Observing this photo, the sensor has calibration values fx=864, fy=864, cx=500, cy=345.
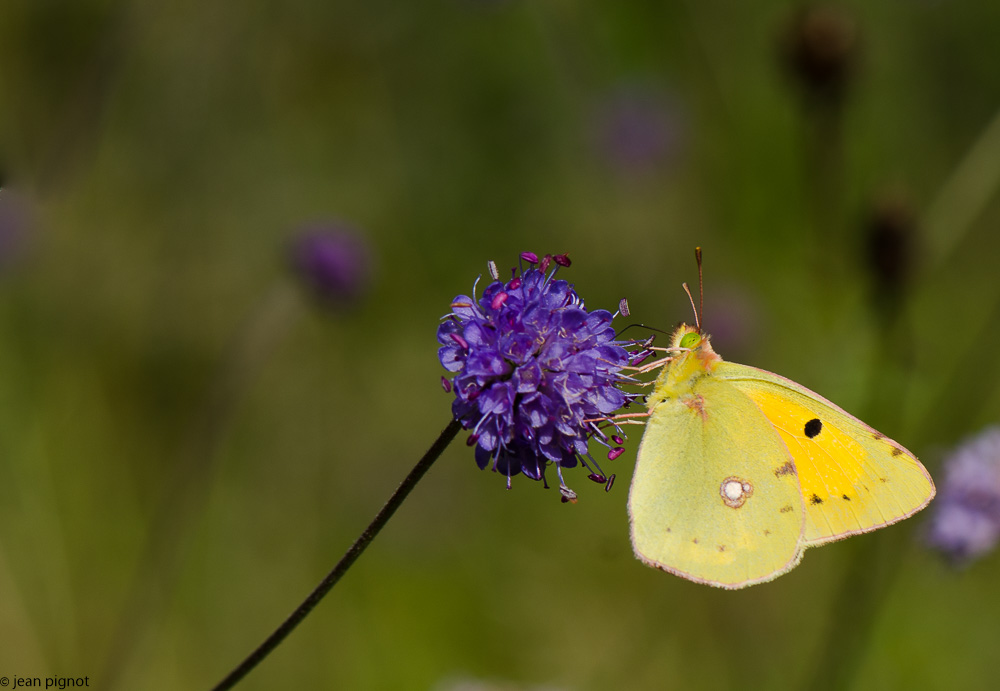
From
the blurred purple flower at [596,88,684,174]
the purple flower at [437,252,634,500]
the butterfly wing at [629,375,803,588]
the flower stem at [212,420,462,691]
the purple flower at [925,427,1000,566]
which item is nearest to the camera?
the flower stem at [212,420,462,691]

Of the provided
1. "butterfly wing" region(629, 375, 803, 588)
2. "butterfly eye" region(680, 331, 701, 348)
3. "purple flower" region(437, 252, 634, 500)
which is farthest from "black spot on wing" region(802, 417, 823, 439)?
"purple flower" region(437, 252, 634, 500)

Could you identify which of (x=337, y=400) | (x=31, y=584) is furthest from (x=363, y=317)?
(x=31, y=584)

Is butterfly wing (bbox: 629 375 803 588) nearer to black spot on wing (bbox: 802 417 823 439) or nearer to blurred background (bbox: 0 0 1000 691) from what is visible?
black spot on wing (bbox: 802 417 823 439)

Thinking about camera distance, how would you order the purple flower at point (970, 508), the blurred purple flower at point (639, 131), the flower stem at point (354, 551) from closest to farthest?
1. the flower stem at point (354, 551)
2. the purple flower at point (970, 508)
3. the blurred purple flower at point (639, 131)

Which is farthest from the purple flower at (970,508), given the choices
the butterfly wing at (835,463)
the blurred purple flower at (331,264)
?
the blurred purple flower at (331,264)

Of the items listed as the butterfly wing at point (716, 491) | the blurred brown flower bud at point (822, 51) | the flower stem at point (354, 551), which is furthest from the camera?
the blurred brown flower bud at point (822, 51)

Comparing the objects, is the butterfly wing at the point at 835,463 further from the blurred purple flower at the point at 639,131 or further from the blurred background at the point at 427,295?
the blurred purple flower at the point at 639,131

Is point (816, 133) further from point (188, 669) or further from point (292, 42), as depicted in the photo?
point (188, 669)

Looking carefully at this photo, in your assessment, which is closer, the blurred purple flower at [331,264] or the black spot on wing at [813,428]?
the black spot on wing at [813,428]
